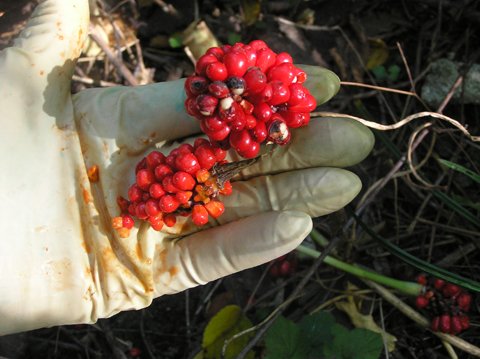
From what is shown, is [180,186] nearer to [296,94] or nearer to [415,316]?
[296,94]

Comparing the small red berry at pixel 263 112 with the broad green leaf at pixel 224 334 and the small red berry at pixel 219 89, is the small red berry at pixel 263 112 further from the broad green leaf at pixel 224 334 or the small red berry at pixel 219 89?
the broad green leaf at pixel 224 334

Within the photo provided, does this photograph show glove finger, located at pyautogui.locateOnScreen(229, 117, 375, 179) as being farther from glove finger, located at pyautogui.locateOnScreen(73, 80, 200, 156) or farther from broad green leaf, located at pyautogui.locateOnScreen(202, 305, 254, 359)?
broad green leaf, located at pyautogui.locateOnScreen(202, 305, 254, 359)

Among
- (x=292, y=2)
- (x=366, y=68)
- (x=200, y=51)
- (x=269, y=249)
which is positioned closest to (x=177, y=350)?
(x=269, y=249)

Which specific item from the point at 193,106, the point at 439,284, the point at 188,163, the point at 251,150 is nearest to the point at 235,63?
the point at 193,106

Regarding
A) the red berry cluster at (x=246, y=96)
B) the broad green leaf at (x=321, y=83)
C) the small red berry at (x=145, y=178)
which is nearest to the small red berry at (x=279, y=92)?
the red berry cluster at (x=246, y=96)

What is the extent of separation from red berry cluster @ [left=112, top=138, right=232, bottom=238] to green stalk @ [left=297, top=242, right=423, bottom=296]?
113cm

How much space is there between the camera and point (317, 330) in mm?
2492

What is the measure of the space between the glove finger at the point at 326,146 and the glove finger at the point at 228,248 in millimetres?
425

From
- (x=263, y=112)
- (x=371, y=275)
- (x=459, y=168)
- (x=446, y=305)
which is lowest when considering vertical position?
(x=446, y=305)

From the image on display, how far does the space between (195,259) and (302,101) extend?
134 centimetres

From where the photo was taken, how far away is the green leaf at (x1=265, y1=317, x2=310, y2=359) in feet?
7.57

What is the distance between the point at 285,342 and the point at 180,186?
1.31m

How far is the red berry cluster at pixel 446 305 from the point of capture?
8.40 feet

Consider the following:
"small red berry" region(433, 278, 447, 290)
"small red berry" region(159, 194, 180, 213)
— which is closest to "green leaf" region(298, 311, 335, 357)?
"small red berry" region(433, 278, 447, 290)
